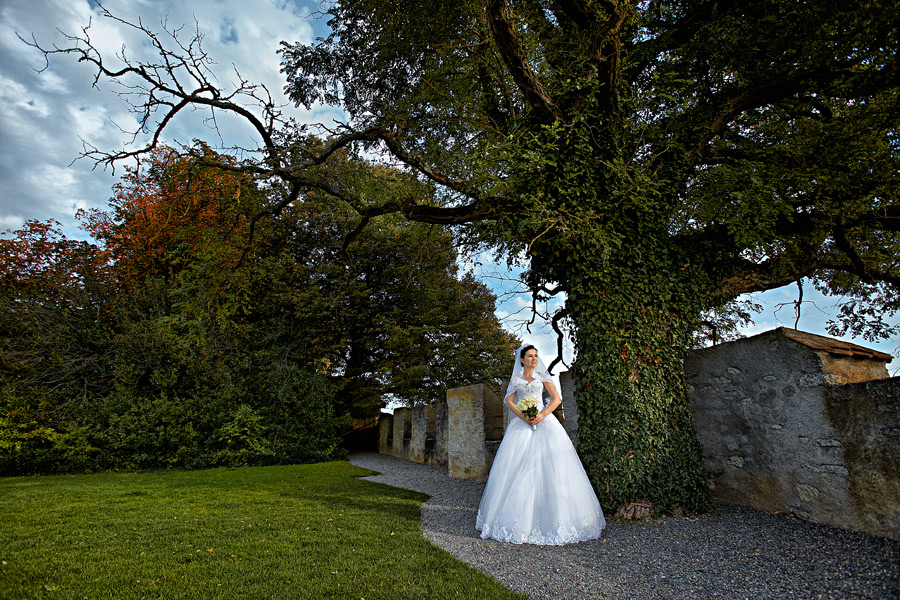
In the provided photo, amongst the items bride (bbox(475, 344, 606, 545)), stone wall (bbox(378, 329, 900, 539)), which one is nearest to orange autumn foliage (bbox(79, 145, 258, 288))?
bride (bbox(475, 344, 606, 545))

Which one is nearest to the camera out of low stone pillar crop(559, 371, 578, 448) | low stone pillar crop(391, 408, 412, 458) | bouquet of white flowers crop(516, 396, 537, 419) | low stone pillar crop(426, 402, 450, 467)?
bouquet of white flowers crop(516, 396, 537, 419)

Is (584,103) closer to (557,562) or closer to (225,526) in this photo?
(557,562)

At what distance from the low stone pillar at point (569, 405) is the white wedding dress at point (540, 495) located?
235 cm

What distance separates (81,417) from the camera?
10781mm

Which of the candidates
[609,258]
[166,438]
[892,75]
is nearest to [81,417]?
[166,438]

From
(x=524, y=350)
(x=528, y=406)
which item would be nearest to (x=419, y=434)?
(x=524, y=350)

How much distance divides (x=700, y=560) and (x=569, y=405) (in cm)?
379

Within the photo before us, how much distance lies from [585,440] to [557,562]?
2.21 meters

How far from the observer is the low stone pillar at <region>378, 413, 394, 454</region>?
Answer: 1598 centimetres

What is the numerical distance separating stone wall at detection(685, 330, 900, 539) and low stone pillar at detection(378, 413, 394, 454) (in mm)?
11809

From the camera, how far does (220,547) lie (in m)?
4.13

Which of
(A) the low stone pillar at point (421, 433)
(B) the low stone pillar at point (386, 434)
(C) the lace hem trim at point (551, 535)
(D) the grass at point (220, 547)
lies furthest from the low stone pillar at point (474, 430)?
(B) the low stone pillar at point (386, 434)

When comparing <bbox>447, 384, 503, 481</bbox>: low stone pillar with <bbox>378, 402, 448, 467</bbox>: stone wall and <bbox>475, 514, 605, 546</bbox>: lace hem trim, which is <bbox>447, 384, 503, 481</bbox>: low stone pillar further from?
<bbox>475, 514, 605, 546</bbox>: lace hem trim

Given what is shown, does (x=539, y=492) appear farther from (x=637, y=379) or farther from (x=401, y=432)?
(x=401, y=432)
